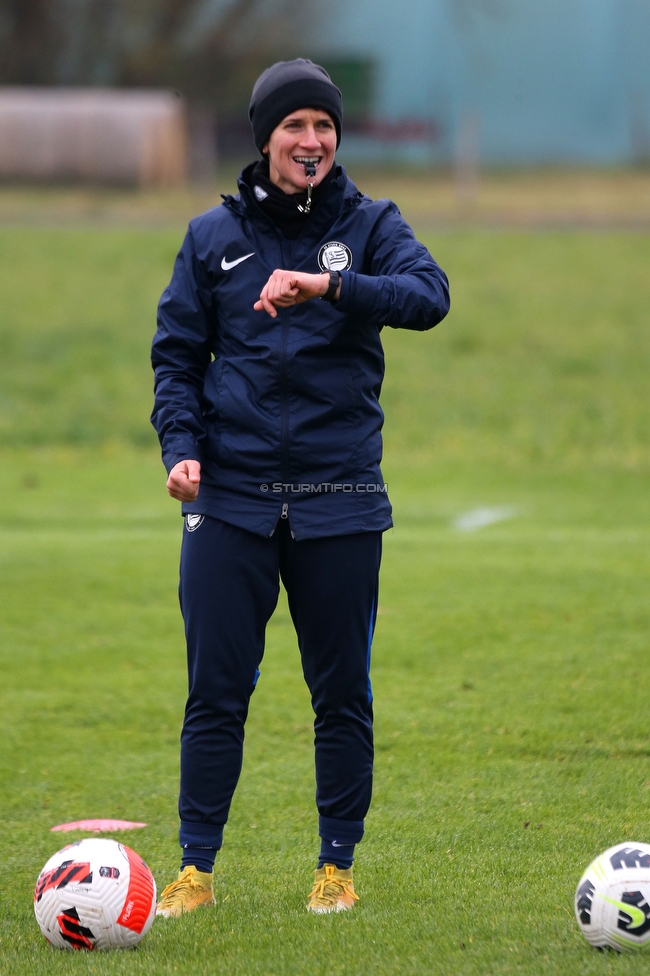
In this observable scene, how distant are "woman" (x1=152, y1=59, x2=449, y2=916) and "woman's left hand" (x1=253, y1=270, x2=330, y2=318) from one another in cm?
12

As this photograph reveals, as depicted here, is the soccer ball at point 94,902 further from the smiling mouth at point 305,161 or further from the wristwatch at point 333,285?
the smiling mouth at point 305,161

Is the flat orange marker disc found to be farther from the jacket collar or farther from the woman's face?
the woman's face

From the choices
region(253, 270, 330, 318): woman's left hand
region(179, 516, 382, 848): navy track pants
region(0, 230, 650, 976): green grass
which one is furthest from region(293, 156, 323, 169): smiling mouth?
region(0, 230, 650, 976): green grass

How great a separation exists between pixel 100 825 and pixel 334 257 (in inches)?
90.0

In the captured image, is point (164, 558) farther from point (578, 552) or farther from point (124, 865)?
point (124, 865)

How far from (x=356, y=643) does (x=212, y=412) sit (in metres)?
0.72

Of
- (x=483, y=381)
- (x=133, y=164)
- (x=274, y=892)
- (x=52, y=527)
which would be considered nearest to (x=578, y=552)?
(x=52, y=527)

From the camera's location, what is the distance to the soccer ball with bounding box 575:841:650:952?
3312mm

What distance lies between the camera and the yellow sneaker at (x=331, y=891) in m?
3.75

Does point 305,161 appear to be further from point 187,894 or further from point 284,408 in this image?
point 187,894

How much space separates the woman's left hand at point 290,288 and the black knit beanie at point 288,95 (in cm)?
49

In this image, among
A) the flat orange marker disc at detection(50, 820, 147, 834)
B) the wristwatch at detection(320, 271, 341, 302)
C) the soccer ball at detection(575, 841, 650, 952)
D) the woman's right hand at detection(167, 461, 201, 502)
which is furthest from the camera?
the flat orange marker disc at detection(50, 820, 147, 834)

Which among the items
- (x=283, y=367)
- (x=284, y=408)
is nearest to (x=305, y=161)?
(x=283, y=367)

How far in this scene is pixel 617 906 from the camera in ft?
10.9
